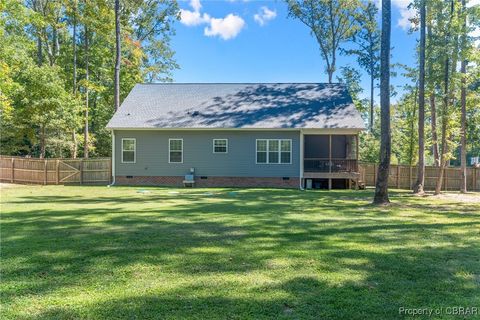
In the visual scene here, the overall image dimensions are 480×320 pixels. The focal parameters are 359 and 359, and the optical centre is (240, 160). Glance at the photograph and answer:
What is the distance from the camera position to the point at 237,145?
18703mm

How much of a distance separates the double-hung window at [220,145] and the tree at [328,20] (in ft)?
49.3

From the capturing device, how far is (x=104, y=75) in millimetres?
30281

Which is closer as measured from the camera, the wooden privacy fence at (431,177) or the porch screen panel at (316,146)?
the porch screen panel at (316,146)

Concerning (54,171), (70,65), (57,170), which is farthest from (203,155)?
(70,65)

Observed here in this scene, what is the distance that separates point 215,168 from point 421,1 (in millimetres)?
12124

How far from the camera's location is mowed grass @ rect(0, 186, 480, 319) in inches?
128

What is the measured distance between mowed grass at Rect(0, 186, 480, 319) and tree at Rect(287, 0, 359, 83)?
2434 centimetres

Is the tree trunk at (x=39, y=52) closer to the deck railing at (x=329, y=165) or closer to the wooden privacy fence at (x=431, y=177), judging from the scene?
the deck railing at (x=329, y=165)

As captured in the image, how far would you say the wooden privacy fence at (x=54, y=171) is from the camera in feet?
63.9

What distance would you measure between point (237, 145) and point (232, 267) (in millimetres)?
14461

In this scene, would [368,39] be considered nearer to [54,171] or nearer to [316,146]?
[316,146]

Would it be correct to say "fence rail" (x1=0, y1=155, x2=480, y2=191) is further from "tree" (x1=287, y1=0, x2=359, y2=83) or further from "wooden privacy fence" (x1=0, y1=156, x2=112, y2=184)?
"tree" (x1=287, y1=0, x2=359, y2=83)

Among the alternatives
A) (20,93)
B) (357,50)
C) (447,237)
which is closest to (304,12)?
(357,50)

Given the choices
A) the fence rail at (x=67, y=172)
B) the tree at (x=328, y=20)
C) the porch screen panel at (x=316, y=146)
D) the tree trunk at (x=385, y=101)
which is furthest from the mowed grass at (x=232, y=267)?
the tree at (x=328, y=20)
